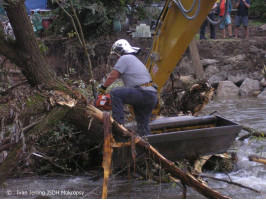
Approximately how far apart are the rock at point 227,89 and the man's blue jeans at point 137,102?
8.65 m

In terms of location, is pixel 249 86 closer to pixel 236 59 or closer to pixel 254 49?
pixel 236 59

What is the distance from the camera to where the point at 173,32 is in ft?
22.9

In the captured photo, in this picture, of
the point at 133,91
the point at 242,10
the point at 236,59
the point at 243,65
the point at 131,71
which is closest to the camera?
the point at 133,91

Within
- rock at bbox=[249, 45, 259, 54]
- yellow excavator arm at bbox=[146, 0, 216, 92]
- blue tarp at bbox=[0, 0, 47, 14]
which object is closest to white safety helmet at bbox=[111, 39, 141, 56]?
yellow excavator arm at bbox=[146, 0, 216, 92]

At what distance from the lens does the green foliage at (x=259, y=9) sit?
821 inches

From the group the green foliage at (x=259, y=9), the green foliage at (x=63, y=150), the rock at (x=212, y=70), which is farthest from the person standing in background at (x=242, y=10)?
the green foliage at (x=63, y=150)

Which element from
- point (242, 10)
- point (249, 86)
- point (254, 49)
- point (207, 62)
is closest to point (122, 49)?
point (249, 86)

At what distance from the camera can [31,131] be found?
4.49m

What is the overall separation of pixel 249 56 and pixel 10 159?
535 inches

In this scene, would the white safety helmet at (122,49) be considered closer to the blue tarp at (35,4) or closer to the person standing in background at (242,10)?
the blue tarp at (35,4)

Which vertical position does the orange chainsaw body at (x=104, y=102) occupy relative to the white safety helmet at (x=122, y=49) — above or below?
below

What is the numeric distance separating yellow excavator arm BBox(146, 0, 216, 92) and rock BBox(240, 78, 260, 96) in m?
8.00

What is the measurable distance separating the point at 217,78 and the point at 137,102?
9682 mm

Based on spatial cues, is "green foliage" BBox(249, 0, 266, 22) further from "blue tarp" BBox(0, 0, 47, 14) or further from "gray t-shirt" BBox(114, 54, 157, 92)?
"gray t-shirt" BBox(114, 54, 157, 92)
